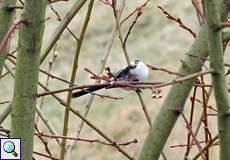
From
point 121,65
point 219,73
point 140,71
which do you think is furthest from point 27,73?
point 121,65

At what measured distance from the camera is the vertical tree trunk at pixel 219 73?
3.11ft

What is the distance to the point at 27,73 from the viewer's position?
0.98 metres

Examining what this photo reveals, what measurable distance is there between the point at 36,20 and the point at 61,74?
7442 millimetres

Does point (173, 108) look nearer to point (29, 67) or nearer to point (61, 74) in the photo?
point (29, 67)

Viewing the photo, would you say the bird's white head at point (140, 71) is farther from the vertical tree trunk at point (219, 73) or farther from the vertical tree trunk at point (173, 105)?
the vertical tree trunk at point (219, 73)

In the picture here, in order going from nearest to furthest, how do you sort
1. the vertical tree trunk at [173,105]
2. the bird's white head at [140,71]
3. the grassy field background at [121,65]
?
the vertical tree trunk at [173,105] < the bird's white head at [140,71] < the grassy field background at [121,65]

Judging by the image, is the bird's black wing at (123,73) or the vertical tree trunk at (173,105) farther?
the bird's black wing at (123,73)

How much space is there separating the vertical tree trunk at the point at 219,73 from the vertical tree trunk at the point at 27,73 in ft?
0.93

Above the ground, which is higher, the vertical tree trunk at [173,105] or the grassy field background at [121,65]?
the grassy field background at [121,65]

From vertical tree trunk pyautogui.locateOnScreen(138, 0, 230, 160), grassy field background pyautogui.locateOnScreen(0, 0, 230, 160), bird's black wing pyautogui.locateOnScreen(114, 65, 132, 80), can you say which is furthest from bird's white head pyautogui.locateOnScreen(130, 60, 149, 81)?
grassy field background pyautogui.locateOnScreen(0, 0, 230, 160)

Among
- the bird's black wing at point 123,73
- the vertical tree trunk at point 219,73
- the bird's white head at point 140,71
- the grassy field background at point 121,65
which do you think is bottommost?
the vertical tree trunk at point 219,73


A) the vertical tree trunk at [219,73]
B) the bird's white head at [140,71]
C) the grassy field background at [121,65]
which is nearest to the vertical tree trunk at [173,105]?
the vertical tree trunk at [219,73]

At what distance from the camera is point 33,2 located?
946 millimetres

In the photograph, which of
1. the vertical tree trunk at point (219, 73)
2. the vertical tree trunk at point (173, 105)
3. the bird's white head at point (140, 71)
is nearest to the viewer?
the vertical tree trunk at point (219, 73)
